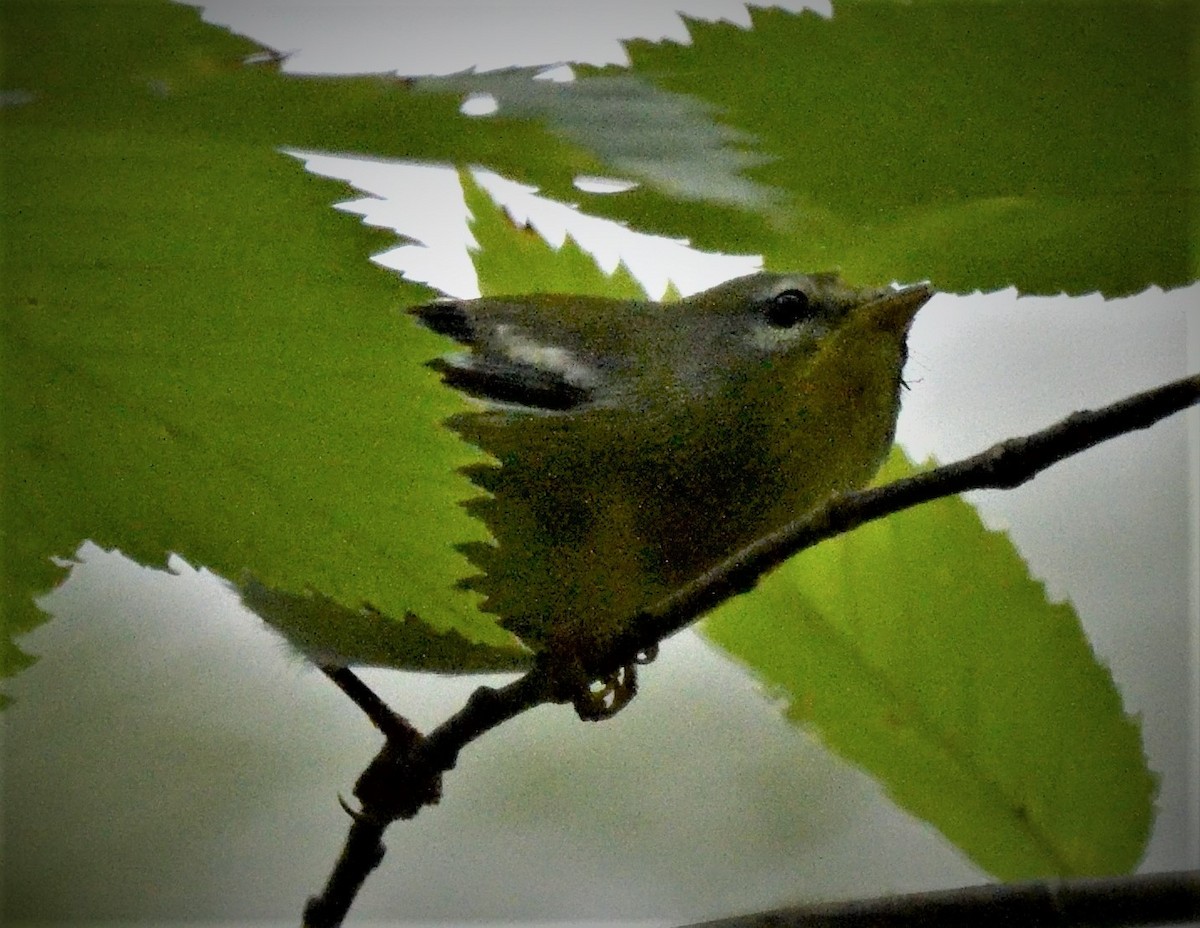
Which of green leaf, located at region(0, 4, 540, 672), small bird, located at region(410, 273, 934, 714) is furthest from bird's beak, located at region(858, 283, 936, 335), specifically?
green leaf, located at region(0, 4, 540, 672)

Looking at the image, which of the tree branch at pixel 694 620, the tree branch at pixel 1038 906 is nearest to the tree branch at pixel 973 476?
the tree branch at pixel 694 620

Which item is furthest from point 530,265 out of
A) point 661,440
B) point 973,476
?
point 973,476

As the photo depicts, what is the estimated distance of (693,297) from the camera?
394mm

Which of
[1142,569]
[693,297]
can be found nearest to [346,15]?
[693,297]

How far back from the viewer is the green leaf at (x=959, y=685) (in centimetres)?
37

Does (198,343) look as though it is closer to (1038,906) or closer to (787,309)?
(787,309)

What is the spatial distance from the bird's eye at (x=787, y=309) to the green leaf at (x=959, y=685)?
7 cm

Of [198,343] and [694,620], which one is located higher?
[198,343]

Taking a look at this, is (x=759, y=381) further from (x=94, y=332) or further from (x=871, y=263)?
(x=94, y=332)

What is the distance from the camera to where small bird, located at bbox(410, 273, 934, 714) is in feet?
1.14

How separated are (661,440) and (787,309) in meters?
0.06

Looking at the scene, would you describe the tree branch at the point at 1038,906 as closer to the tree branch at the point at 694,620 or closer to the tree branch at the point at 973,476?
the tree branch at the point at 694,620

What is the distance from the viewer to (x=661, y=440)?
14.3 inches

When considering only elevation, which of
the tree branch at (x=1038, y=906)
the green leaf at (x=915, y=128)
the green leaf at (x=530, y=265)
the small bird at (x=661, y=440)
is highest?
the green leaf at (x=915, y=128)
